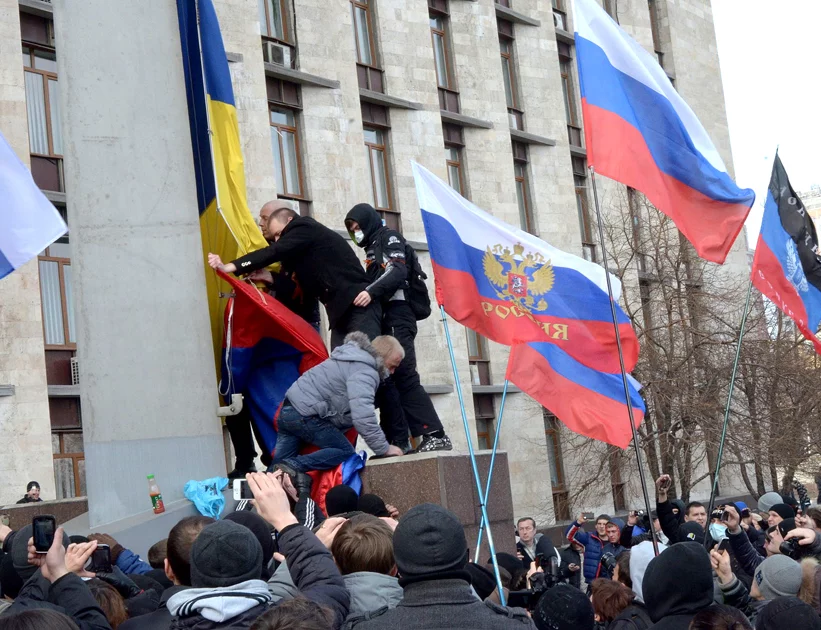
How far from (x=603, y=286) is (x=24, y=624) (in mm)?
6928

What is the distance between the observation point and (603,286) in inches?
374

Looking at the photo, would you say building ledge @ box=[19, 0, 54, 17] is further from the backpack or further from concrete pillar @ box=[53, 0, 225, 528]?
the backpack

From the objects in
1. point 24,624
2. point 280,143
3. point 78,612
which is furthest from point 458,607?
point 280,143

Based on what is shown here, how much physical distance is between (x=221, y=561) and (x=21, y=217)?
415 cm

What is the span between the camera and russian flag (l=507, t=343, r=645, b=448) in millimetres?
8836

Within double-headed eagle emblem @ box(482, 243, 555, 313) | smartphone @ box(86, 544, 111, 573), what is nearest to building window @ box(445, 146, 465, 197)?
double-headed eagle emblem @ box(482, 243, 555, 313)

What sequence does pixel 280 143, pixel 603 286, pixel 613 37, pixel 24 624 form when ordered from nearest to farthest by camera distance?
pixel 24 624 → pixel 613 37 → pixel 603 286 → pixel 280 143

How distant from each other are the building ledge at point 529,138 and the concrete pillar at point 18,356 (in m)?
13.0

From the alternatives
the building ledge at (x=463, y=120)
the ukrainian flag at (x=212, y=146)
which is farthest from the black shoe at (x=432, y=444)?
the building ledge at (x=463, y=120)

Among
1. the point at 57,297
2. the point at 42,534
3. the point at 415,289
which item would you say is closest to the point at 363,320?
the point at 415,289

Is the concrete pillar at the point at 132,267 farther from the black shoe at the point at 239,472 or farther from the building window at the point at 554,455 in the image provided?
the building window at the point at 554,455

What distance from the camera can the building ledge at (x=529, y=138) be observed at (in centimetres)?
2934

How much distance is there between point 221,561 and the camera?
11.8ft

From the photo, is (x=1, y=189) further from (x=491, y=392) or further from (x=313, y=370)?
(x=491, y=392)
